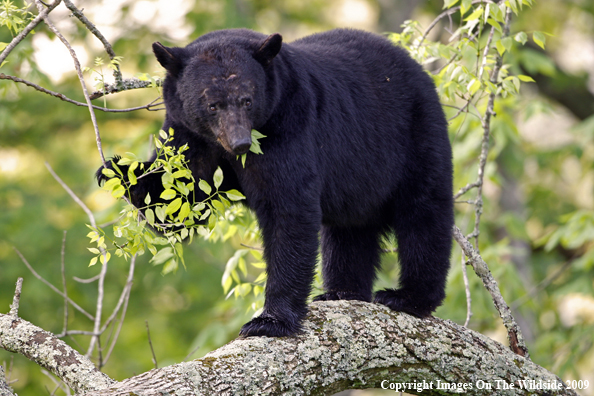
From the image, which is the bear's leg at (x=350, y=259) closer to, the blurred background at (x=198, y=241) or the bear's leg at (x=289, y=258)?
the bear's leg at (x=289, y=258)

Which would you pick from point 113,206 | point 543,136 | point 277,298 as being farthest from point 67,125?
point 543,136

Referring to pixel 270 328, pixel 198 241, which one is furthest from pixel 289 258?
pixel 198 241

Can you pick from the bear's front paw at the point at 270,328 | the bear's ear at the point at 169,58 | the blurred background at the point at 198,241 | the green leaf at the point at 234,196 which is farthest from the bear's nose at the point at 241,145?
the blurred background at the point at 198,241

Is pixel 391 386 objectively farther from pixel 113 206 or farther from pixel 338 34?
pixel 113 206

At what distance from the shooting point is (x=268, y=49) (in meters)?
3.32

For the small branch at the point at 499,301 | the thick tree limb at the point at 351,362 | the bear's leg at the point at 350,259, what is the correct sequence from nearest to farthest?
1. the thick tree limb at the point at 351,362
2. the small branch at the point at 499,301
3. the bear's leg at the point at 350,259

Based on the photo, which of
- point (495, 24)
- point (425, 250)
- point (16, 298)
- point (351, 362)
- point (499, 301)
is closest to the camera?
point (16, 298)

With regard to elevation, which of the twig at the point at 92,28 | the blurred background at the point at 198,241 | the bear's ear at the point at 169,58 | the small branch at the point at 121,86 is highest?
the twig at the point at 92,28

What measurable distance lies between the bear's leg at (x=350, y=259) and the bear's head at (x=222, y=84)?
1470 millimetres

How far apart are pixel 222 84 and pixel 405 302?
1.80 m

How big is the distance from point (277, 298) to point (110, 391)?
3.89 feet

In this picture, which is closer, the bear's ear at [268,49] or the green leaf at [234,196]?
the green leaf at [234,196]

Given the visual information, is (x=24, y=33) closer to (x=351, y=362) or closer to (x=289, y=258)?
(x=289, y=258)

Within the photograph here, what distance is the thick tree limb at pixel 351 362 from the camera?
105 inches
